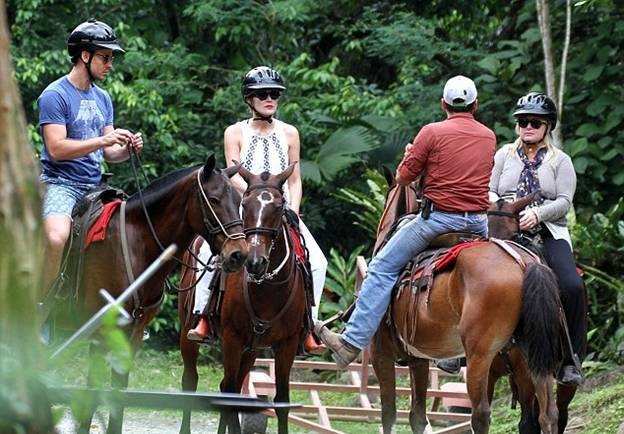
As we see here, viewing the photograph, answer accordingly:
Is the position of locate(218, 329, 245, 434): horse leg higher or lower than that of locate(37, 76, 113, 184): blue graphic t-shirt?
lower

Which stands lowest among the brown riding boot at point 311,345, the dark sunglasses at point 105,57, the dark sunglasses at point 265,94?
the brown riding boot at point 311,345

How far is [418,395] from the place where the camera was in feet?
32.2

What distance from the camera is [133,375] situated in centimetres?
1411

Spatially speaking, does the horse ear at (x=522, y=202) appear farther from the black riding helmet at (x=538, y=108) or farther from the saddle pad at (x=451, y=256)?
the saddle pad at (x=451, y=256)

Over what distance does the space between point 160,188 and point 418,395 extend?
→ 8.98 ft

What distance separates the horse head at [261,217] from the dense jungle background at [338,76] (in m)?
6.21

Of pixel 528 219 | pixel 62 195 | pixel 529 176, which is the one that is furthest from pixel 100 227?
pixel 529 176

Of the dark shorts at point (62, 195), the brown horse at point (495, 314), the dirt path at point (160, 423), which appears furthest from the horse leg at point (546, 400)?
the dirt path at point (160, 423)

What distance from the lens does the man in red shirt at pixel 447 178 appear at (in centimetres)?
886

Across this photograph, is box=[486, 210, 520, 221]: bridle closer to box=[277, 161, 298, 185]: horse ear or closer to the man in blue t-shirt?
box=[277, 161, 298, 185]: horse ear

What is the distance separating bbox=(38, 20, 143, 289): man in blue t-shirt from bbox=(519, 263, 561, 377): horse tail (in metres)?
2.77

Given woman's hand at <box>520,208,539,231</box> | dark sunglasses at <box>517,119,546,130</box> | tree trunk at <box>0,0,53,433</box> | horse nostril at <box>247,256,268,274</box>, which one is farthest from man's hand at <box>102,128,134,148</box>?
tree trunk at <box>0,0,53,433</box>

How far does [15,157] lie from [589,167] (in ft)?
41.6

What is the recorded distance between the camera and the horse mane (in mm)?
8469
